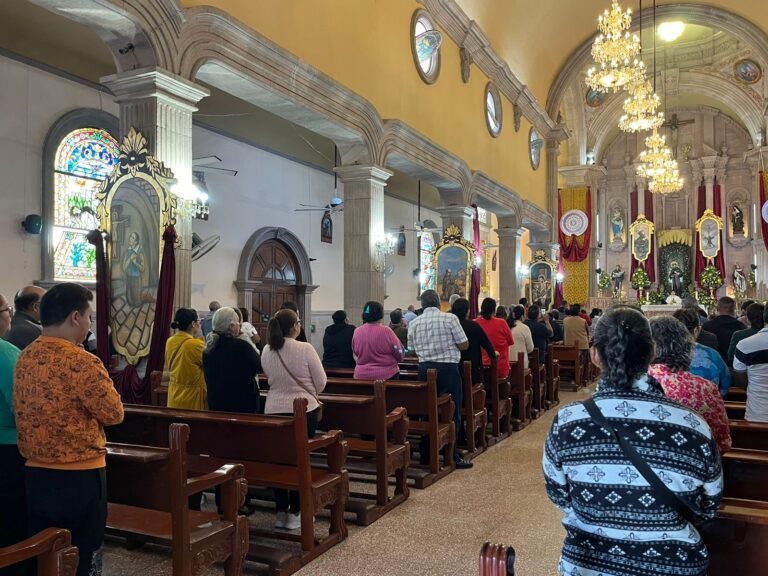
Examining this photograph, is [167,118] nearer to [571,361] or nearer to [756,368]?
[756,368]

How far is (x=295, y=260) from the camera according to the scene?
14.6m

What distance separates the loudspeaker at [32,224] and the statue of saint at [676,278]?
25122mm

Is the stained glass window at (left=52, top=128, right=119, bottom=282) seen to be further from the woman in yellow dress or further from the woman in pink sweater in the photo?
the woman in pink sweater

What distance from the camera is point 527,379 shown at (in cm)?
880

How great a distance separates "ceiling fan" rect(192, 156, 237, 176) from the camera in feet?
36.1

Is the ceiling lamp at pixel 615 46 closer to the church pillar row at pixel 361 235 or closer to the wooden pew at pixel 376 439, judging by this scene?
the church pillar row at pixel 361 235

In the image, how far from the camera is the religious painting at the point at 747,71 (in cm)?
2328

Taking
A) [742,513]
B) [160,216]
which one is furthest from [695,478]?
[160,216]

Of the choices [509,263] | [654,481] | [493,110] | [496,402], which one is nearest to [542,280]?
[509,263]

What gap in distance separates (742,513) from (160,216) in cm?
488

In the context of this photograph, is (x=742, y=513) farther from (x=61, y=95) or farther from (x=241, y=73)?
(x=61, y=95)

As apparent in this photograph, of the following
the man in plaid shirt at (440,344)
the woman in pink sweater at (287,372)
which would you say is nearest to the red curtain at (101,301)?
the woman in pink sweater at (287,372)

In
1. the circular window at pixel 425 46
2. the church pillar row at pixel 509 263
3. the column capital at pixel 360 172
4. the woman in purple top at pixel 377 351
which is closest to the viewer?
the woman in purple top at pixel 377 351

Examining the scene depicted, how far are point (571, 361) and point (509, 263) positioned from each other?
178 inches
